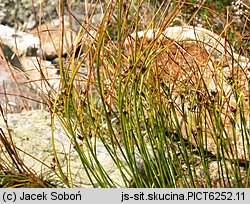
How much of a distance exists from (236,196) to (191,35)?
1.66m

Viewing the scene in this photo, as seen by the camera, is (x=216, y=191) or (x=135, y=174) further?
(x=135, y=174)

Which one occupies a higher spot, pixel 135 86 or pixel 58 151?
pixel 135 86

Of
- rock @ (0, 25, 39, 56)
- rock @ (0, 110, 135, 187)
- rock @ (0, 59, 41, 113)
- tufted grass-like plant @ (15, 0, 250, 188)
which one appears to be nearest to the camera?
tufted grass-like plant @ (15, 0, 250, 188)

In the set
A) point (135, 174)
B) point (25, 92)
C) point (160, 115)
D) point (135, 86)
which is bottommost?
point (25, 92)

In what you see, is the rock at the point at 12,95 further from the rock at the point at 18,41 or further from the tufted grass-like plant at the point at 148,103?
the tufted grass-like plant at the point at 148,103

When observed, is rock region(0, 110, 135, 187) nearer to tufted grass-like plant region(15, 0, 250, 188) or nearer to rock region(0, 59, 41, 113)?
tufted grass-like plant region(15, 0, 250, 188)

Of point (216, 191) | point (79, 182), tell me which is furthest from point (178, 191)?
point (79, 182)

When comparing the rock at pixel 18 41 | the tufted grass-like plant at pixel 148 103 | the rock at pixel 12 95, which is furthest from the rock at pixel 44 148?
the rock at pixel 18 41

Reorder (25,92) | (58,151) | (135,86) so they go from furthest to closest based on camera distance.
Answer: (25,92) < (58,151) < (135,86)

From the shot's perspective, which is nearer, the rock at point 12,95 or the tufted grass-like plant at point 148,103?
the tufted grass-like plant at point 148,103

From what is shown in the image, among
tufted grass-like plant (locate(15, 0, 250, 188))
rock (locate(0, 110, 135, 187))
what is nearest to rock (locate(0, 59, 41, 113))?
rock (locate(0, 110, 135, 187))

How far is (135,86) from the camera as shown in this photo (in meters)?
2.14

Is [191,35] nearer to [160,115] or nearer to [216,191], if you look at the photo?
[160,115]

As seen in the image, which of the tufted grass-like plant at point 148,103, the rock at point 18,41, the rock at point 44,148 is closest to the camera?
the tufted grass-like plant at point 148,103
